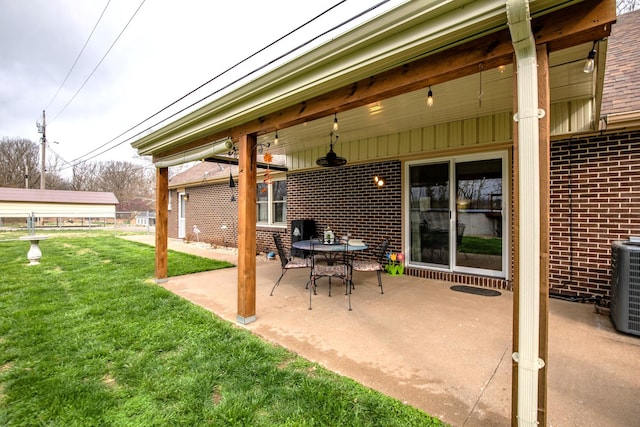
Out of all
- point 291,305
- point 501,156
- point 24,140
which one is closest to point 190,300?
point 291,305

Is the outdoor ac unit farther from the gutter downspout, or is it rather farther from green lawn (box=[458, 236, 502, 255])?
the gutter downspout

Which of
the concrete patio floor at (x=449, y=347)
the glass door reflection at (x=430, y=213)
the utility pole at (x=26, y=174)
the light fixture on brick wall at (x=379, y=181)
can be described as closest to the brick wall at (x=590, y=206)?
the concrete patio floor at (x=449, y=347)

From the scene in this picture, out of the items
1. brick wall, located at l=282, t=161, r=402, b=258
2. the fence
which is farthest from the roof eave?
the fence

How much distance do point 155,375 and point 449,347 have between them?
2.59m

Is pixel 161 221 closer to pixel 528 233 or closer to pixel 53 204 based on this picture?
pixel 528 233

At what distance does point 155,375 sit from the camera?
2348 millimetres

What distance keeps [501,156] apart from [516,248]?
12.7ft

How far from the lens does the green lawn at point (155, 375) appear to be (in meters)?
1.86

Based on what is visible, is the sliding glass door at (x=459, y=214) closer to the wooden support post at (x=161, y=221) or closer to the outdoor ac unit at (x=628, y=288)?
the outdoor ac unit at (x=628, y=288)

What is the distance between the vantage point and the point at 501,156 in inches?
188

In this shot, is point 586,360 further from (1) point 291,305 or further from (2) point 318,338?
(1) point 291,305

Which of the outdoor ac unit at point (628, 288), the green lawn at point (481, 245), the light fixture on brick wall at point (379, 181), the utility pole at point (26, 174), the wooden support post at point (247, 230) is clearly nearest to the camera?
the outdoor ac unit at point (628, 288)

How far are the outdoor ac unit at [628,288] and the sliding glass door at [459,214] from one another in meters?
1.68

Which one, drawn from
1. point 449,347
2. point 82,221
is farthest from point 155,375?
point 82,221
